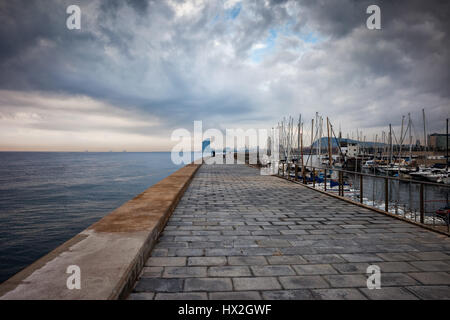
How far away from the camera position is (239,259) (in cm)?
303

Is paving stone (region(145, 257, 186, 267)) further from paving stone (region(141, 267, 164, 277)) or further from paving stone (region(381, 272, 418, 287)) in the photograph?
paving stone (region(381, 272, 418, 287))

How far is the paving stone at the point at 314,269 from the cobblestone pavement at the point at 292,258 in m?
0.01

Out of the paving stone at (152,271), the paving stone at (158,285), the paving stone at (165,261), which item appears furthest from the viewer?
the paving stone at (165,261)

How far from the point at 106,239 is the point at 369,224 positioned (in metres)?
4.56

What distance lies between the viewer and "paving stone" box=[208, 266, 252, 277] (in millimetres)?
2617

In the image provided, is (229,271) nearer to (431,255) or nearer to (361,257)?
(361,257)

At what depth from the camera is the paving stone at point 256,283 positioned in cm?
237

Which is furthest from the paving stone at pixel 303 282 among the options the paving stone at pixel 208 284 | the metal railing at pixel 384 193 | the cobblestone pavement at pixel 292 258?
the metal railing at pixel 384 193

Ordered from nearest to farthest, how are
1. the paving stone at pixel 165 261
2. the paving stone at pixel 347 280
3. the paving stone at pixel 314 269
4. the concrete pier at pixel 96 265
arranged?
the concrete pier at pixel 96 265 < the paving stone at pixel 347 280 < the paving stone at pixel 314 269 < the paving stone at pixel 165 261

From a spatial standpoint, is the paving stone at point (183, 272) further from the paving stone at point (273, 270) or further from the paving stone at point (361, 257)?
the paving stone at point (361, 257)

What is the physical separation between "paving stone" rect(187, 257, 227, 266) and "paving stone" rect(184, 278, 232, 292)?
36 cm

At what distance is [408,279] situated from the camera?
255cm
